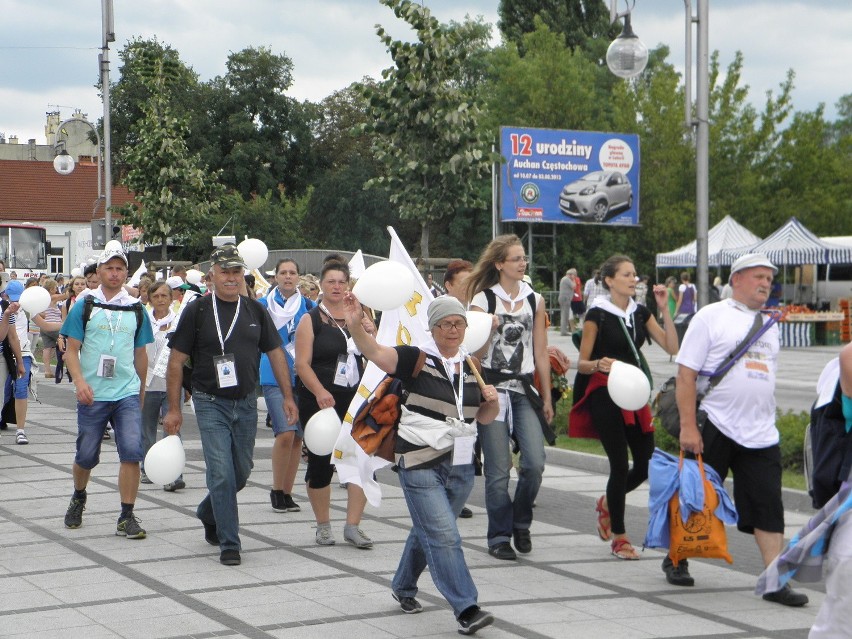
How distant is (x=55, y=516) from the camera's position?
9.17 metres

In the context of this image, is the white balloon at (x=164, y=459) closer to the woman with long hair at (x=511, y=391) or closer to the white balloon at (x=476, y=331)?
the woman with long hair at (x=511, y=391)

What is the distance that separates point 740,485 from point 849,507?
91.4 inches

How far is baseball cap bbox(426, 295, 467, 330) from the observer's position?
6.16 m

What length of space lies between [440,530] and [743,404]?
1.90 metres

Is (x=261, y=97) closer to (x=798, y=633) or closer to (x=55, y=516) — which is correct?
(x=55, y=516)

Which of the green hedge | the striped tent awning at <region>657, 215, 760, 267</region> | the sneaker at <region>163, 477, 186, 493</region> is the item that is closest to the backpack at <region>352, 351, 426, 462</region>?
the sneaker at <region>163, 477, 186, 493</region>

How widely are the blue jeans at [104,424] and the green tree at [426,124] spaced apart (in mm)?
10442

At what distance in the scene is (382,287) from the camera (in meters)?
6.05

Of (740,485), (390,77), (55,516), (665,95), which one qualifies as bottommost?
(55,516)

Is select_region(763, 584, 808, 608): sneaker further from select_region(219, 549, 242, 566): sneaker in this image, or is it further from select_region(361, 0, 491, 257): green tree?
select_region(361, 0, 491, 257): green tree

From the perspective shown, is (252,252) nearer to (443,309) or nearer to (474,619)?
(443,309)

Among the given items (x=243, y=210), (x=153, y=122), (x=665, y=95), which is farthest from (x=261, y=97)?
(x=153, y=122)

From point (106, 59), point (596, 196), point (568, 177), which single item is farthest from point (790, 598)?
point (596, 196)

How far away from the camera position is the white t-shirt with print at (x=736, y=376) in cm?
682
